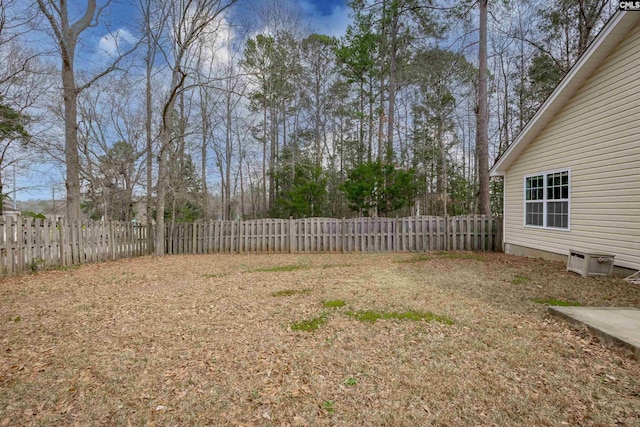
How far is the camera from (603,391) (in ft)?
7.37

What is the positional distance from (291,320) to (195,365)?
132 centimetres

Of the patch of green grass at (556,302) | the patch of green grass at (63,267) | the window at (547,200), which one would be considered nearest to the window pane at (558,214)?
the window at (547,200)

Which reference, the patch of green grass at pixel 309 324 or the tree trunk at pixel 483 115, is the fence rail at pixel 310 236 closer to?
the tree trunk at pixel 483 115

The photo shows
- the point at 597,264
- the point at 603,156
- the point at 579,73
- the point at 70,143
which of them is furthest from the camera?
the point at 70,143

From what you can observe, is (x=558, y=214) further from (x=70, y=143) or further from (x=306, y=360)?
(x=70, y=143)

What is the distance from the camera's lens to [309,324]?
142 inches

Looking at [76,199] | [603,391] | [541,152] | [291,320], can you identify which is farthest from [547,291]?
[76,199]

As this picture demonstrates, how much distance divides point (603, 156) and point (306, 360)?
25.3ft

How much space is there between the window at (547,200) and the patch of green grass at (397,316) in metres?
5.94

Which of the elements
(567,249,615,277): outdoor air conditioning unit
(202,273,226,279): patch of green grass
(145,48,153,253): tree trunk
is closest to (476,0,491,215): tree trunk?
(567,249,615,277): outdoor air conditioning unit

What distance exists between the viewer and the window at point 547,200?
7.50 m

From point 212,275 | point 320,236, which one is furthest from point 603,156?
point 212,275

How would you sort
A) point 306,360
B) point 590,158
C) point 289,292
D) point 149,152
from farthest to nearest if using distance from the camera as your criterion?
point 149,152
point 590,158
point 289,292
point 306,360

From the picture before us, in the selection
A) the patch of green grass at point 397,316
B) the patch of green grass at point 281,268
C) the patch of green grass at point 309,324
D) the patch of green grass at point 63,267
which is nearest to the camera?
the patch of green grass at point 309,324
